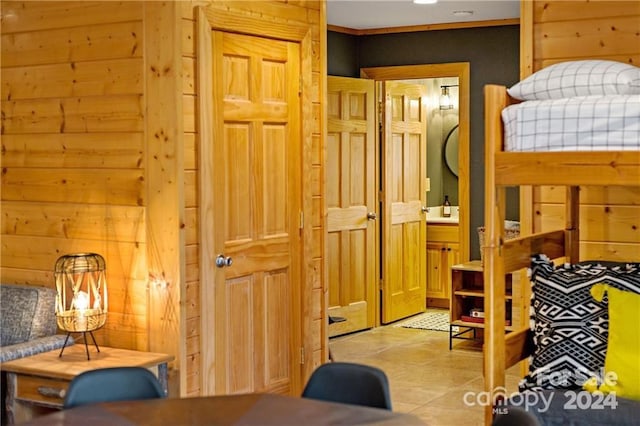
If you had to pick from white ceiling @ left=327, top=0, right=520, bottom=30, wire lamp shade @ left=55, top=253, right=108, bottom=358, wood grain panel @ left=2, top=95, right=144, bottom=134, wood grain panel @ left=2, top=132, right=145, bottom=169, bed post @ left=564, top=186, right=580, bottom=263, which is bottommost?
wire lamp shade @ left=55, top=253, right=108, bottom=358

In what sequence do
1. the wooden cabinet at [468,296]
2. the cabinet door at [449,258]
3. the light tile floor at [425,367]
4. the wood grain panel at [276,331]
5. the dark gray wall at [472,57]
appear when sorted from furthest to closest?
the cabinet door at [449,258] → the dark gray wall at [472,57] → the wooden cabinet at [468,296] → the light tile floor at [425,367] → the wood grain panel at [276,331]

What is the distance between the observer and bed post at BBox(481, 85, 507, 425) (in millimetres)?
3840

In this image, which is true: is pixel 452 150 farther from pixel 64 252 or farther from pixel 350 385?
pixel 350 385

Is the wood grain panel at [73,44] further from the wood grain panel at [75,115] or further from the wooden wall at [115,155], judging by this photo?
the wood grain panel at [75,115]

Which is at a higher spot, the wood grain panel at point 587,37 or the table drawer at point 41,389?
the wood grain panel at point 587,37

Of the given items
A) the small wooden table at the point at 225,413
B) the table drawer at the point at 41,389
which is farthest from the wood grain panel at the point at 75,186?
the small wooden table at the point at 225,413

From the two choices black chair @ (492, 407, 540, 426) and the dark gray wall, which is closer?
black chair @ (492, 407, 540, 426)

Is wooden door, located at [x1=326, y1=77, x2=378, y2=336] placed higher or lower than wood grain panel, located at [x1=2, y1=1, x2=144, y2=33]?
lower

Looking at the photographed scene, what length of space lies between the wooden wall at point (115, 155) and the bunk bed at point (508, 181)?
4.99ft

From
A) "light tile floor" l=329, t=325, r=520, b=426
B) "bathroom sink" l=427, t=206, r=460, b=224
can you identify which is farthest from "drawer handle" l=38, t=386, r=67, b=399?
"bathroom sink" l=427, t=206, r=460, b=224

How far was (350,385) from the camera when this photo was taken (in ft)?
11.0

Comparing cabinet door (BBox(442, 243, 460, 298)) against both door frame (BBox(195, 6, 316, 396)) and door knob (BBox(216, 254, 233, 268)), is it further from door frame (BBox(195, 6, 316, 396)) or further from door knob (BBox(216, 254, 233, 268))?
door knob (BBox(216, 254, 233, 268))

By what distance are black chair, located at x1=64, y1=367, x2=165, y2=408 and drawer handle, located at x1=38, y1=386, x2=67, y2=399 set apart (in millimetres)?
1046

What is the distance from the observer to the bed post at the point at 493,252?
3.84 metres
